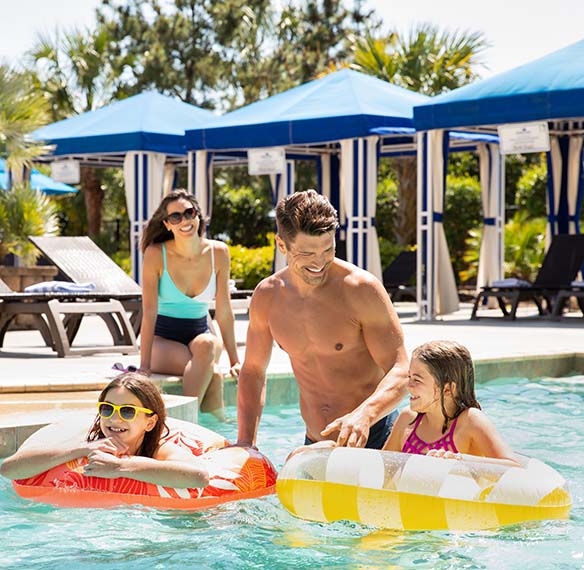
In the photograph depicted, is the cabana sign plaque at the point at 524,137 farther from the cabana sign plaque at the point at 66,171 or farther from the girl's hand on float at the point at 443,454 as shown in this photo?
the girl's hand on float at the point at 443,454

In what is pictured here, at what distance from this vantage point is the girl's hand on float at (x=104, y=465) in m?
4.36

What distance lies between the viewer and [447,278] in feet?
50.6

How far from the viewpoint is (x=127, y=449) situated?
4.46 m

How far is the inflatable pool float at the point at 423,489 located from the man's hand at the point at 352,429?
0.10 meters

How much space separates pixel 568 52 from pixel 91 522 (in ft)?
38.6

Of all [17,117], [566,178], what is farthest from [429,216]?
[17,117]

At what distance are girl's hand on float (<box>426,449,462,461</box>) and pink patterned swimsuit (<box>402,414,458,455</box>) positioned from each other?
0.27ft

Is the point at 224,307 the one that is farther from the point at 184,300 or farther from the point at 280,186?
the point at 280,186

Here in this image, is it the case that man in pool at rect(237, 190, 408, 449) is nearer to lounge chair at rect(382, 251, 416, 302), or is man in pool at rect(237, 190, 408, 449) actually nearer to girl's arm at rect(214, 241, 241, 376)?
girl's arm at rect(214, 241, 241, 376)

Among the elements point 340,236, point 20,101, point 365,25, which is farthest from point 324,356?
point 365,25

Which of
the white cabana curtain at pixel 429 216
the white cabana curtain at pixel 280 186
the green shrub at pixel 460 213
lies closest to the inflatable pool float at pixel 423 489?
the white cabana curtain at pixel 429 216

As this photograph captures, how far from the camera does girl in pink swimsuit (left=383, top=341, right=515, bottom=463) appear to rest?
395 centimetres

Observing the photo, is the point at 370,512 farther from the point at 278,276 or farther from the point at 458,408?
the point at 278,276

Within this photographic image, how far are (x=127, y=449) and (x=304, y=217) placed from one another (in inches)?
53.9
